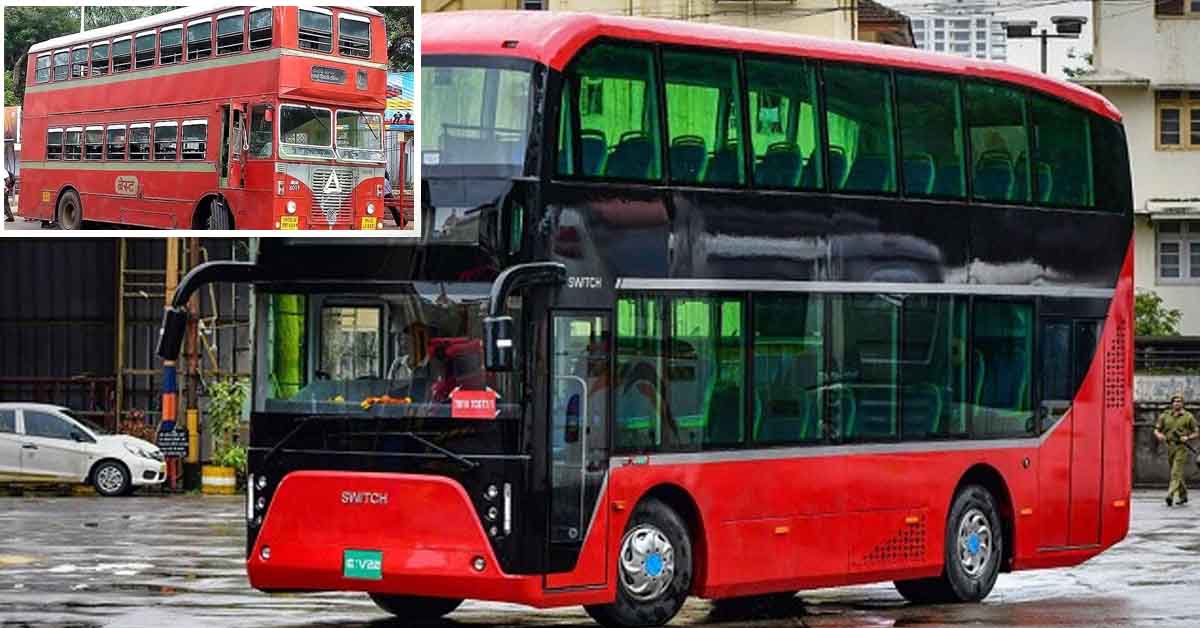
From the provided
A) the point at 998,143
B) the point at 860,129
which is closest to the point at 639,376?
the point at 860,129

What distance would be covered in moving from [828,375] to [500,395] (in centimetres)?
364

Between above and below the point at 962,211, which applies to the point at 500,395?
below

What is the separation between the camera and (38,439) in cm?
4100

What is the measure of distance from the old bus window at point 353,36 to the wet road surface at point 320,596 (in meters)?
Result: 4.17

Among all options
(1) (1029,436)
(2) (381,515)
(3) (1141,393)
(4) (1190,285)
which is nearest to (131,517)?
(1) (1029,436)

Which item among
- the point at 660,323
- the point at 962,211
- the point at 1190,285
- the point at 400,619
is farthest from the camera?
the point at 1190,285

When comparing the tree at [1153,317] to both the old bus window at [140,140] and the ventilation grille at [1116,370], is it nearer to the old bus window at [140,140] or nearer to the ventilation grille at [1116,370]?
the ventilation grille at [1116,370]

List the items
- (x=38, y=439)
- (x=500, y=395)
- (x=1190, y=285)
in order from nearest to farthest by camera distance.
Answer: (x=500, y=395), (x=38, y=439), (x=1190, y=285)

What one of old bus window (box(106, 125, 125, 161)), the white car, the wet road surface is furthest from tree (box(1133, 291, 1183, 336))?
old bus window (box(106, 125, 125, 161))

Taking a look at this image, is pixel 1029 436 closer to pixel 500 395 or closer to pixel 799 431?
pixel 799 431

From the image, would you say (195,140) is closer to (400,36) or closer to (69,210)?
(69,210)

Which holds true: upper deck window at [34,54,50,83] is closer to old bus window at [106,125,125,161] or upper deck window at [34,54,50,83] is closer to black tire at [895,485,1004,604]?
old bus window at [106,125,125,161]

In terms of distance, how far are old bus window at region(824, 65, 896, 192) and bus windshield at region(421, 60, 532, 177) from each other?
343 cm

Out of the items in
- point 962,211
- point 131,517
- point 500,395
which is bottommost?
point 131,517
